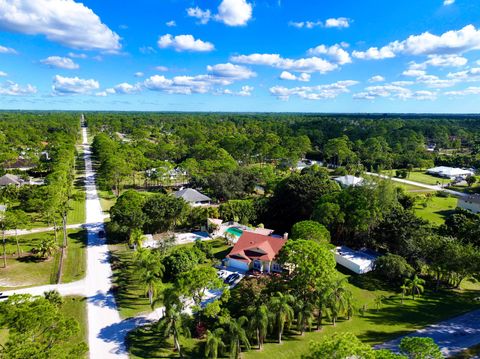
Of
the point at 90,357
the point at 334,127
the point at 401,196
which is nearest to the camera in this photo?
the point at 90,357

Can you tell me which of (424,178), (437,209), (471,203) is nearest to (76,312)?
(437,209)

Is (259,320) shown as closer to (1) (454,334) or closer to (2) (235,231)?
(1) (454,334)

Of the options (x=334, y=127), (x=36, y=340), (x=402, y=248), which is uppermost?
(x=334, y=127)

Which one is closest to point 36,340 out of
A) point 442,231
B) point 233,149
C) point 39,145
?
point 442,231

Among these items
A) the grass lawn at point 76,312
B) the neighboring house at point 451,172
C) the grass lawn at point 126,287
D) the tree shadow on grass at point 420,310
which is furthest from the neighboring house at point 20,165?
the neighboring house at point 451,172

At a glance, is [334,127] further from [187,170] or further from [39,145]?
[39,145]

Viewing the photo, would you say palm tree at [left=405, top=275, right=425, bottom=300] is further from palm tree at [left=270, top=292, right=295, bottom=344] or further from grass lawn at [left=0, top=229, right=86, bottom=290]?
grass lawn at [left=0, top=229, right=86, bottom=290]
